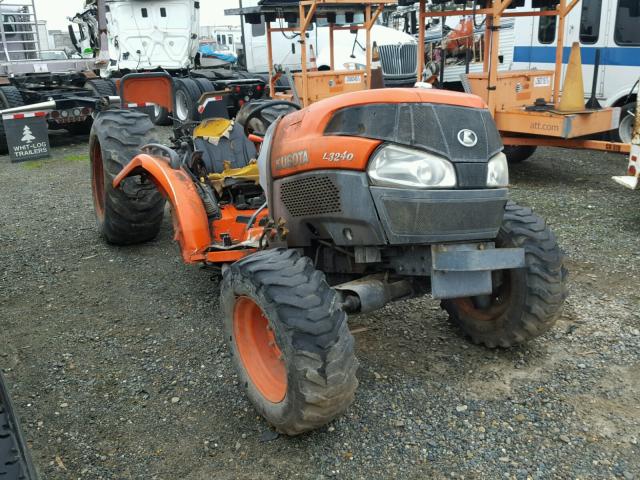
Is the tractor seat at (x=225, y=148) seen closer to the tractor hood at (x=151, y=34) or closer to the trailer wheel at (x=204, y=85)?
the trailer wheel at (x=204, y=85)

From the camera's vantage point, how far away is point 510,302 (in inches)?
125

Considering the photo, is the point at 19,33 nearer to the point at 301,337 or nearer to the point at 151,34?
the point at 151,34

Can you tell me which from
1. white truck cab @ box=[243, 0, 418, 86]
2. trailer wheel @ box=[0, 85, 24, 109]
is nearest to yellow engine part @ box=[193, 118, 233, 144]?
trailer wheel @ box=[0, 85, 24, 109]

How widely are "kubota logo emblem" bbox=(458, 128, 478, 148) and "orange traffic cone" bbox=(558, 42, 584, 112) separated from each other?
5.20 metres

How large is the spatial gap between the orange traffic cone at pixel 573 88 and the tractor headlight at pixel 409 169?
5357 mm

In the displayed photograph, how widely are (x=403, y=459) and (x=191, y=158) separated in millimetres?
2530

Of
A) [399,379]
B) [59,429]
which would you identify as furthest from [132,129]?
[399,379]

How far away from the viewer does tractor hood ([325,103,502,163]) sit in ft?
8.30

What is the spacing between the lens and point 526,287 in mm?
3055

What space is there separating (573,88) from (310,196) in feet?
17.8

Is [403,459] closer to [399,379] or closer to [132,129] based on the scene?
[399,379]

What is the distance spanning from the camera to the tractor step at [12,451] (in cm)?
179

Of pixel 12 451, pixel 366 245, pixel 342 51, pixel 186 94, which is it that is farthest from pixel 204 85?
pixel 12 451

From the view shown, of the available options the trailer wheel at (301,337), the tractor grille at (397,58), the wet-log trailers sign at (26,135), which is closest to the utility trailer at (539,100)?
the trailer wheel at (301,337)
